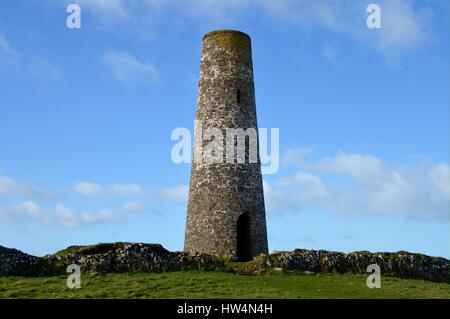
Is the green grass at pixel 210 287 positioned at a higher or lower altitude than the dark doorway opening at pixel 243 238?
lower

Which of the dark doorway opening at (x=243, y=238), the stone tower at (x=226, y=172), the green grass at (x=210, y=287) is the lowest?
the green grass at (x=210, y=287)

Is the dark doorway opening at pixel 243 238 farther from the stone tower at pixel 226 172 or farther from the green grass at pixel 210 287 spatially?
the green grass at pixel 210 287

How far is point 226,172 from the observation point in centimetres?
2464

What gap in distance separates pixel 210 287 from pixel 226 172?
9.38 meters

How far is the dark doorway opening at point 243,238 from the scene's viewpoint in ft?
81.3

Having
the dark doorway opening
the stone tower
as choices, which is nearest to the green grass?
the stone tower

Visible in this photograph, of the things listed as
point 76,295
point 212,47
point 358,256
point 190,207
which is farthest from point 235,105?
point 76,295

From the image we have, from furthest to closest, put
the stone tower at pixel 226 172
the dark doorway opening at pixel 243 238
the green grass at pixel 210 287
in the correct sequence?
the dark doorway opening at pixel 243 238
the stone tower at pixel 226 172
the green grass at pixel 210 287

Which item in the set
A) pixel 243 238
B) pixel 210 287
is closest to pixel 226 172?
pixel 243 238

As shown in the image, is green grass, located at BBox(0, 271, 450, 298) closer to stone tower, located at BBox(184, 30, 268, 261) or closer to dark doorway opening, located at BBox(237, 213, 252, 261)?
stone tower, located at BBox(184, 30, 268, 261)

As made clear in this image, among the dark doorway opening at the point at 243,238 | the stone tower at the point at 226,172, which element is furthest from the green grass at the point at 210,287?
the dark doorway opening at the point at 243,238

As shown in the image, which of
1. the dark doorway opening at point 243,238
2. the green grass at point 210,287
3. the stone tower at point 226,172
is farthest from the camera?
the dark doorway opening at point 243,238

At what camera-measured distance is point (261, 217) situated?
2525 centimetres
